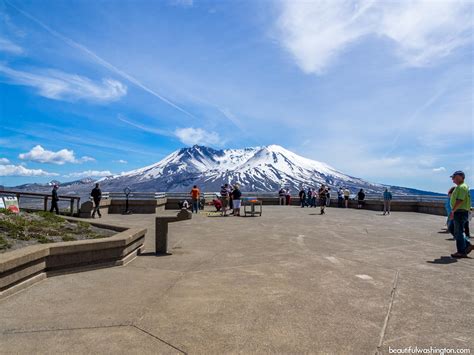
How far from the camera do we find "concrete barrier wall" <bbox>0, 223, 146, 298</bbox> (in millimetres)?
4316

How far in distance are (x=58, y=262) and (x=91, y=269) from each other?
1.94 feet

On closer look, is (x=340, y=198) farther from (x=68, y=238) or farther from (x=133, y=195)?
(x=68, y=238)

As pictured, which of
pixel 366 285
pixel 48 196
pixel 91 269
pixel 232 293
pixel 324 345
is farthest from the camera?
pixel 48 196

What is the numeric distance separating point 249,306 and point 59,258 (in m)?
3.18

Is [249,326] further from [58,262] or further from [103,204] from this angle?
[103,204]

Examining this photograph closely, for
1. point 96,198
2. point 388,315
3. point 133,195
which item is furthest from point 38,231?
point 133,195

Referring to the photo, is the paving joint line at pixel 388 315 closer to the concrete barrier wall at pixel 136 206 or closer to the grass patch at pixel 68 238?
the grass patch at pixel 68 238

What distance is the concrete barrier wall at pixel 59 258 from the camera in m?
4.32

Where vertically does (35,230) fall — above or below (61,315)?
above

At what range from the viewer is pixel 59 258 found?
5.36m

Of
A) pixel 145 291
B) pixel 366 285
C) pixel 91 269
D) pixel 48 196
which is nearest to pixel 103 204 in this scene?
pixel 48 196

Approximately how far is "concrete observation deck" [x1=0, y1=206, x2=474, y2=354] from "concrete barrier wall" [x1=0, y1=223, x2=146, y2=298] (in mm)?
194

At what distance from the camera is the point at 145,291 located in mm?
4703

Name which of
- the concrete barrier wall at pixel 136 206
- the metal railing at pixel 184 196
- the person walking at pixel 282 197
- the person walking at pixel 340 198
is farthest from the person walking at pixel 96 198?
the person walking at pixel 340 198
